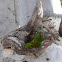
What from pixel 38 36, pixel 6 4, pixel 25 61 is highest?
pixel 6 4

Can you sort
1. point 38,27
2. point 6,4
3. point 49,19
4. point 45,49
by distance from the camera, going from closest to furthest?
point 45,49 → point 38,27 → point 49,19 → point 6,4

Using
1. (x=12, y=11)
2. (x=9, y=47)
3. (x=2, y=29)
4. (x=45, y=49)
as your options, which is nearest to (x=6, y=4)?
(x=12, y=11)

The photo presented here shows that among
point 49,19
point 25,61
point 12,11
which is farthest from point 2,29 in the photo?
point 25,61

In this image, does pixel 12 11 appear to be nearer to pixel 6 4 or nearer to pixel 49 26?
pixel 6 4

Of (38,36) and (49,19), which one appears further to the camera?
(49,19)

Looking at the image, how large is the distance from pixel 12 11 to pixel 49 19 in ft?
1.97

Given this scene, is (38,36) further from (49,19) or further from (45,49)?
(49,19)

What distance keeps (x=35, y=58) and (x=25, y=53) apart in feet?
0.21

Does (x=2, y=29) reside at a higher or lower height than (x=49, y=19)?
lower

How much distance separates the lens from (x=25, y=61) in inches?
30.2

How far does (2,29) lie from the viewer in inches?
61.6

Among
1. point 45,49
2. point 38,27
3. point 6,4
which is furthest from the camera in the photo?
point 6,4

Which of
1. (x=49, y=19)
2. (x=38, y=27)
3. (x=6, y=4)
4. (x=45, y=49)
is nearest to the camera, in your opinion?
(x=45, y=49)

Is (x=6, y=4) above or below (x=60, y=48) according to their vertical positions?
above
